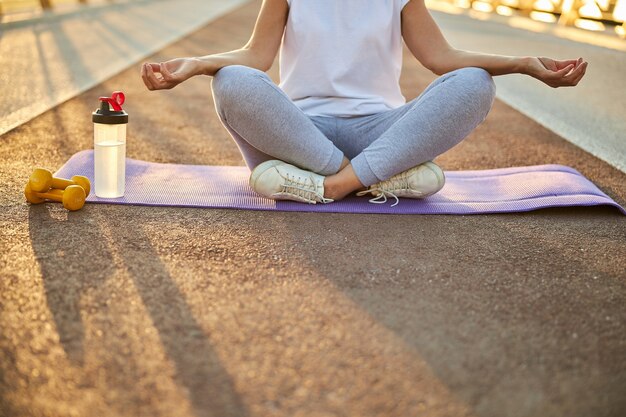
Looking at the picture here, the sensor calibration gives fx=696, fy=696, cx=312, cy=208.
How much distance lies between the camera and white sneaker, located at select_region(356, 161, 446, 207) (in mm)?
1852

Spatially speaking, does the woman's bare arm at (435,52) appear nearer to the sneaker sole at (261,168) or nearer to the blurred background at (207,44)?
the sneaker sole at (261,168)

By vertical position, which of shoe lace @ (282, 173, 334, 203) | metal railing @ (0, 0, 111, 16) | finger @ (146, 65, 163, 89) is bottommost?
metal railing @ (0, 0, 111, 16)

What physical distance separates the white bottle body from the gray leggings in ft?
0.90

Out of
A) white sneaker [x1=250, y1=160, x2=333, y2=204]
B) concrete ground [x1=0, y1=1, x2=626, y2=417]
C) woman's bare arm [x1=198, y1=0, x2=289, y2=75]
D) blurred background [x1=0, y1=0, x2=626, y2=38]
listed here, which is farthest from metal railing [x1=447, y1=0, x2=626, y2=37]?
concrete ground [x1=0, y1=1, x2=626, y2=417]

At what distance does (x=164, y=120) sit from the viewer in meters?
2.93

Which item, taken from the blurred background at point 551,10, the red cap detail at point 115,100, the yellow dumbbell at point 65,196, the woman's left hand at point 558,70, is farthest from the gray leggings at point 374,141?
the blurred background at point 551,10

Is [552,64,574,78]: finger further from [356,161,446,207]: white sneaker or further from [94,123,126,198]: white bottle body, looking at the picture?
[94,123,126,198]: white bottle body

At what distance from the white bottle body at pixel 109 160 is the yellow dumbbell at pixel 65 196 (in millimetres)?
82

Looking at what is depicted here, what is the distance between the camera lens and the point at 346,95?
6.35 ft

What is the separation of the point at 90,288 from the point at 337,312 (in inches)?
18.2

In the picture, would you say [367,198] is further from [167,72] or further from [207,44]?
[207,44]

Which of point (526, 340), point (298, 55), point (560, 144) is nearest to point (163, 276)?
point (526, 340)

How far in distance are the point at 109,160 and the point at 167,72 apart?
0.96ft

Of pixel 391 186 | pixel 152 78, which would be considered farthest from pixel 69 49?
pixel 391 186
